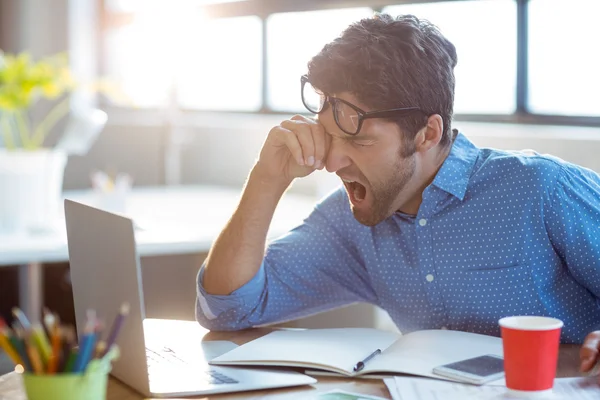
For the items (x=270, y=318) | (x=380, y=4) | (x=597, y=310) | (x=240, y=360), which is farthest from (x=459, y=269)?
(x=380, y=4)

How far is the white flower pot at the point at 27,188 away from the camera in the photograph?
2.48 m

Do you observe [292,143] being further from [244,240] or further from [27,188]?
[27,188]

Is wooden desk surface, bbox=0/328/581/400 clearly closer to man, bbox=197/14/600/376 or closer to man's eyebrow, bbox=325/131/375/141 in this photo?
man, bbox=197/14/600/376

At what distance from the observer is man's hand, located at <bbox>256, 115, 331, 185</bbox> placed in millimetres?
1497

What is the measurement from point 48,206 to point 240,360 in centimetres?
147

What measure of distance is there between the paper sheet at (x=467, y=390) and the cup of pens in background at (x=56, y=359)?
16.2 inches

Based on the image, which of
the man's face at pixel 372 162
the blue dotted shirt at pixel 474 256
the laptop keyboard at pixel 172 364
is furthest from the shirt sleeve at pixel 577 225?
the laptop keyboard at pixel 172 364

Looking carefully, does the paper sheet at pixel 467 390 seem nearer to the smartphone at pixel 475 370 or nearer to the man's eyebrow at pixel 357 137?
the smartphone at pixel 475 370

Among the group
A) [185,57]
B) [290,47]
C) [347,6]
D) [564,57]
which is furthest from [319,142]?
[185,57]

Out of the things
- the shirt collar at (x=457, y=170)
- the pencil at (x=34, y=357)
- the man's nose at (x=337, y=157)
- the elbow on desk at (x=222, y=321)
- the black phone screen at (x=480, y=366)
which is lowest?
the elbow on desk at (x=222, y=321)

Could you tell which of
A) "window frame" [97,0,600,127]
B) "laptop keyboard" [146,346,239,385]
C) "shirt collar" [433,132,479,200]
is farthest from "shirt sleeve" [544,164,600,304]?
"window frame" [97,0,600,127]

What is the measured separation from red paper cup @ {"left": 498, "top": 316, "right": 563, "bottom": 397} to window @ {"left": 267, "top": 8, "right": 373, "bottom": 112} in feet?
8.03

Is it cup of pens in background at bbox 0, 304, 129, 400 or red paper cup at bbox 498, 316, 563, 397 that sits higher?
cup of pens in background at bbox 0, 304, 129, 400

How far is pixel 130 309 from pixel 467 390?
0.43 meters
